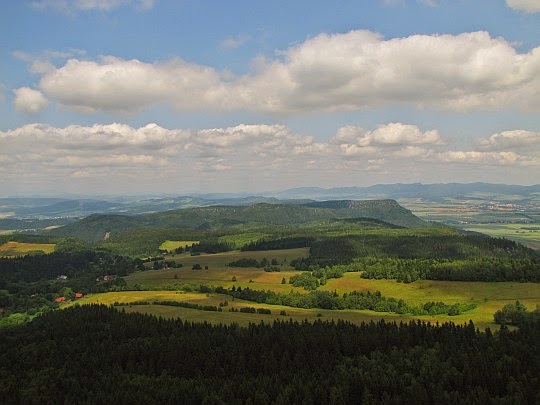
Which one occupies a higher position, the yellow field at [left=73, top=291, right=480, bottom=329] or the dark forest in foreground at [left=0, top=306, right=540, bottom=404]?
the dark forest in foreground at [left=0, top=306, right=540, bottom=404]

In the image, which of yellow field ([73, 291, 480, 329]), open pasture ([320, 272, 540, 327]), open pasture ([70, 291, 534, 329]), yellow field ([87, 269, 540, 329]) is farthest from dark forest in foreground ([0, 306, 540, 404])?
open pasture ([320, 272, 540, 327])


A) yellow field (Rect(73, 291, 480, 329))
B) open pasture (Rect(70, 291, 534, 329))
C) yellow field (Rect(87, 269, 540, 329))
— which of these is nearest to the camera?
open pasture (Rect(70, 291, 534, 329))

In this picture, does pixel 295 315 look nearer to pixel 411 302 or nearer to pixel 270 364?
pixel 411 302

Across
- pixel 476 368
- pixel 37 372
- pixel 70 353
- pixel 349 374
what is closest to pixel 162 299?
pixel 70 353

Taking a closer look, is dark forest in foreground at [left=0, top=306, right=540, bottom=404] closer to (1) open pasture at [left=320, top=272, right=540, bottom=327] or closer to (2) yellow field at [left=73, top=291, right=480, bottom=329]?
(2) yellow field at [left=73, top=291, right=480, bottom=329]

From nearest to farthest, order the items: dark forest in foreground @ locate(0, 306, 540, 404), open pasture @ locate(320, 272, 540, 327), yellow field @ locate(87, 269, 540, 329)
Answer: dark forest in foreground @ locate(0, 306, 540, 404) → yellow field @ locate(87, 269, 540, 329) → open pasture @ locate(320, 272, 540, 327)

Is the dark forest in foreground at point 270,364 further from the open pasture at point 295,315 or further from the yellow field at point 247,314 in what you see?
the open pasture at point 295,315

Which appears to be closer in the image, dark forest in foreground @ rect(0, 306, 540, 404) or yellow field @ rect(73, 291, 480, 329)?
dark forest in foreground @ rect(0, 306, 540, 404)

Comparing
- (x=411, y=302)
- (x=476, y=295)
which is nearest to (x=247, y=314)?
(x=411, y=302)
